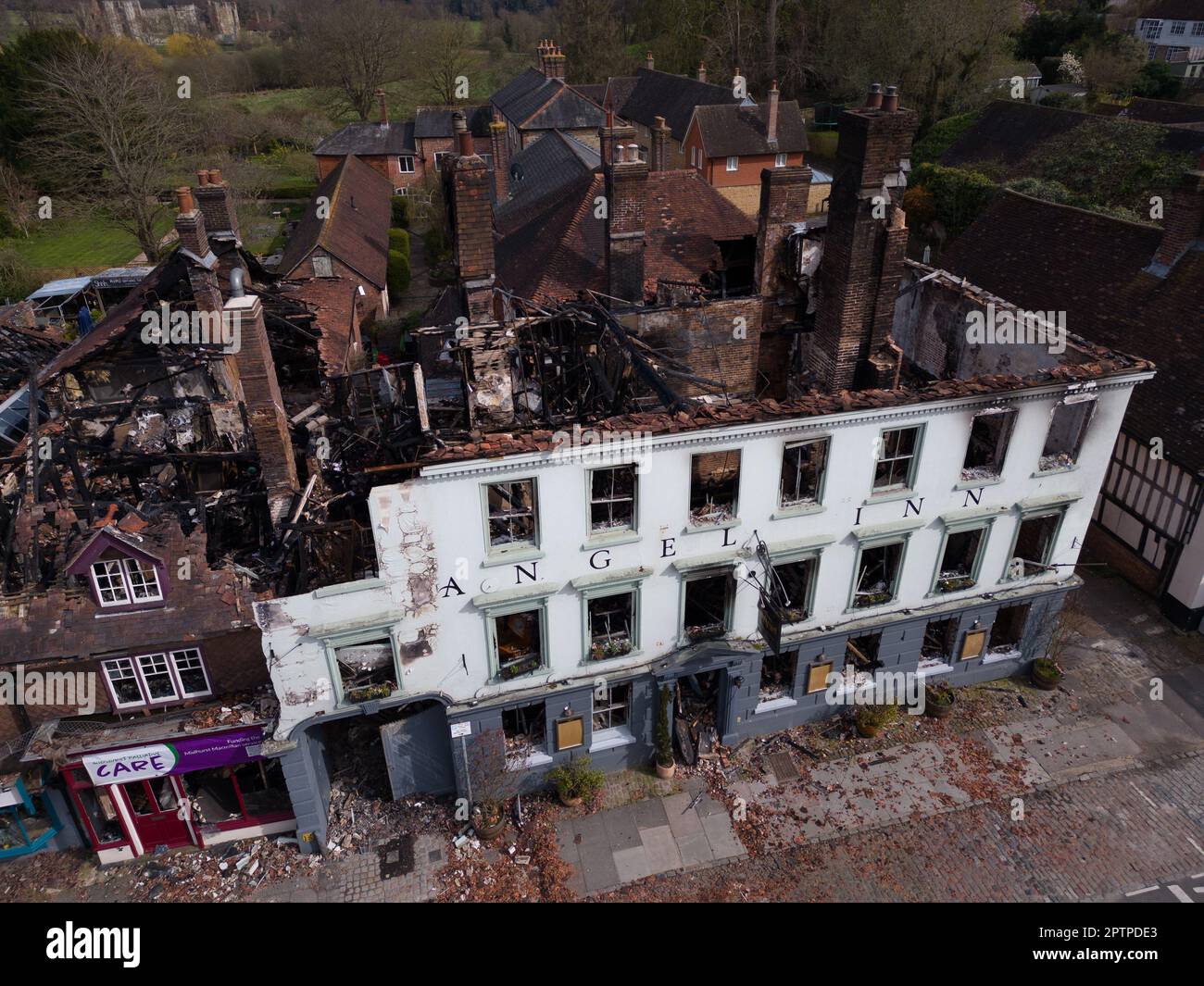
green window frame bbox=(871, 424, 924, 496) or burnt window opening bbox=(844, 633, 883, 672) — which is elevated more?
green window frame bbox=(871, 424, 924, 496)

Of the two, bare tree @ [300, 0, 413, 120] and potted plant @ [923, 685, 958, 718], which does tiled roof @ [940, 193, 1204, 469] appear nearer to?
potted plant @ [923, 685, 958, 718]

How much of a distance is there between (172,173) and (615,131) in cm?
3812

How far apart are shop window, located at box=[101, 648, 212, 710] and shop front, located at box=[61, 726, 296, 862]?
868 mm

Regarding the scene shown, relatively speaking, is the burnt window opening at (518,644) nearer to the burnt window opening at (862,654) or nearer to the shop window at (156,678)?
the shop window at (156,678)

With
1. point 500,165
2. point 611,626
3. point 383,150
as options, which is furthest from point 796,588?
→ point 383,150

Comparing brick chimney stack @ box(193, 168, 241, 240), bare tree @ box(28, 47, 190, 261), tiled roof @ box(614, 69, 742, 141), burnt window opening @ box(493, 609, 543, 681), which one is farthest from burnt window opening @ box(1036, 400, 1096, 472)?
bare tree @ box(28, 47, 190, 261)

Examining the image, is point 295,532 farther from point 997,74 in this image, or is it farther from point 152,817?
point 997,74

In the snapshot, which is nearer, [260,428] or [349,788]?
[260,428]

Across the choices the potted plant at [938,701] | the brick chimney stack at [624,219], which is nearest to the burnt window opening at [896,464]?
the potted plant at [938,701]

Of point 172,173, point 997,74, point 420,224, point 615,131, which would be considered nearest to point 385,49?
point 420,224

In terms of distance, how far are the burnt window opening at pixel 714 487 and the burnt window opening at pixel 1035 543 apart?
289 inches

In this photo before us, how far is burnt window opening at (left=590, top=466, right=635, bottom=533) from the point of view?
16375mm

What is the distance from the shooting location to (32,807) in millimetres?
16719

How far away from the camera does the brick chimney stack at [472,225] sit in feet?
60.0
